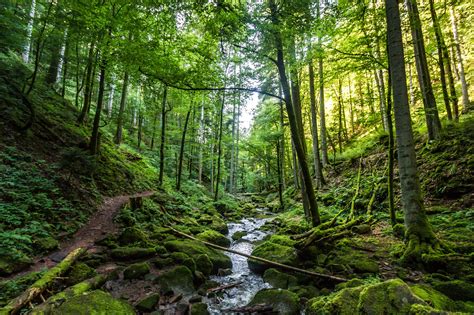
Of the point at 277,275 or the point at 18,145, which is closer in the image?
the point at 277,275

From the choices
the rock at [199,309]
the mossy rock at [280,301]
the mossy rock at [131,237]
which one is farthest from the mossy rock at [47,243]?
the mossy rock at [280,301]

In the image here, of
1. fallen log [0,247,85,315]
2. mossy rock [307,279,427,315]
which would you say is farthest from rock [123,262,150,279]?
mossy rock [307,279,427,315]

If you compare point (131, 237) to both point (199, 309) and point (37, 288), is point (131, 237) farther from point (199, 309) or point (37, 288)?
point (199, 309)

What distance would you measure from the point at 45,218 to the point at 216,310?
551 centimetres

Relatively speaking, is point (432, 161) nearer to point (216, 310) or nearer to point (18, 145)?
point (216, 310)

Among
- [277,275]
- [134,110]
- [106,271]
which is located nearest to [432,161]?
[277,275]

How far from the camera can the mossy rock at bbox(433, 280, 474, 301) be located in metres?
3.95

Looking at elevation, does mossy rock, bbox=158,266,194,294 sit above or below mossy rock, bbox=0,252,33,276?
below

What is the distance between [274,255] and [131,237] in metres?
4.43

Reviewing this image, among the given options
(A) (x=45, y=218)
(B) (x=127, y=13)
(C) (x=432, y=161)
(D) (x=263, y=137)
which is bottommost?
(A) (x=45, y=218)

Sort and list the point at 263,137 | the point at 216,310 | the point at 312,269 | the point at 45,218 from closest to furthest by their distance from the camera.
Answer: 1. the point at 216,310
2. the point at 312,269
3. the point at 45,218
4. the point at 263,137

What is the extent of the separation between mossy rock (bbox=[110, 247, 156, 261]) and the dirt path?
0.68 metres

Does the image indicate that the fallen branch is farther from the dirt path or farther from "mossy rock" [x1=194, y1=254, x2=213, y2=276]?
the dirt path

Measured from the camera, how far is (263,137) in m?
19.5
